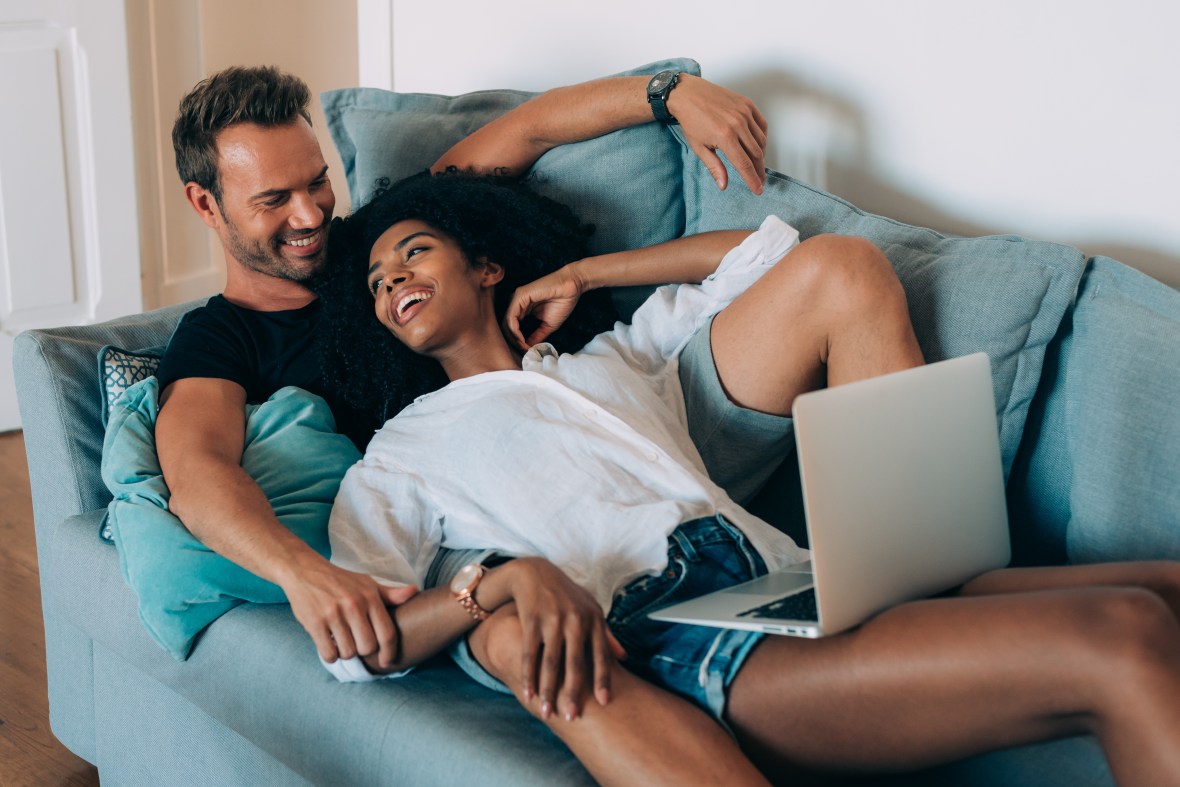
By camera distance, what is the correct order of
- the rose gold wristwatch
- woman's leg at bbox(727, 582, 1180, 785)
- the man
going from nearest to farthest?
woman's leg at bbox(727, 582, 1180, 785) < the rose gold wristwatch < the man

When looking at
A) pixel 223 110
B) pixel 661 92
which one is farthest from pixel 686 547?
pixel 223 110

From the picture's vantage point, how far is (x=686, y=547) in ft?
4.55

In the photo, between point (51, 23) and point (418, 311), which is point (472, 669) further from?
point (51, 23)

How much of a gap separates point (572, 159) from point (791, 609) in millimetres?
1027

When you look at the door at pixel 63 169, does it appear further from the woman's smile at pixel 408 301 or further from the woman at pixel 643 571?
the woman's smile at pixel 408 301

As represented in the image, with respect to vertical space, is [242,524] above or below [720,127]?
below

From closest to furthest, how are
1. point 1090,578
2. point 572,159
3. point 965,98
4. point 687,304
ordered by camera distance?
point 1090,578 < point 687,304 < point 965,98 < point 572,159

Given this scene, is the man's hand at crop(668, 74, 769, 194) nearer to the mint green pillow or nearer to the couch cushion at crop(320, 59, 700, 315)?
the couch cushion at crop(320, 59, 700, 315)

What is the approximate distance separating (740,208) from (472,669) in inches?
32.8

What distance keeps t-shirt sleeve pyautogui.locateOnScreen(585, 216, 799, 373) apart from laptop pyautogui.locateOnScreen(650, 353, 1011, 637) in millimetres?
456

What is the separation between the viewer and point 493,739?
1268 millimetres

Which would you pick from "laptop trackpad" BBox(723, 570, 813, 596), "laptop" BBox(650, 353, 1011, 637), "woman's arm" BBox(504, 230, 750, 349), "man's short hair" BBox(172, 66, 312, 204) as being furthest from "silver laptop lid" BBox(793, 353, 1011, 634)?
"man's short hair" BBox(172, 66, 312, 204)

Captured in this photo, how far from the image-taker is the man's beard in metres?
1.88

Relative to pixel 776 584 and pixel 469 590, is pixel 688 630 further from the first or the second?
pixel 469 590
